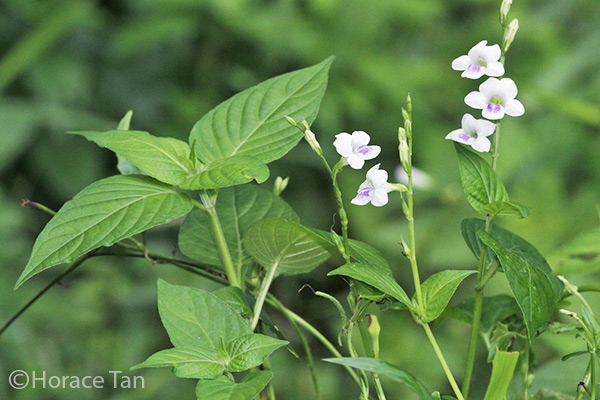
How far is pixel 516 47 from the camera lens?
1.85 meters

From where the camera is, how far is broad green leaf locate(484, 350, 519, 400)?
0.30 meters

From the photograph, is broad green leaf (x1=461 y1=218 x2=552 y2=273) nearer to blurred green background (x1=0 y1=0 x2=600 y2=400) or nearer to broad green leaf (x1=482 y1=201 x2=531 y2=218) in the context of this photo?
broad green leaf (x1=482 y1=201 x2=531 y2=218)

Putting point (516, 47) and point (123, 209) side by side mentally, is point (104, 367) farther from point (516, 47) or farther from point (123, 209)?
point (516, 47)

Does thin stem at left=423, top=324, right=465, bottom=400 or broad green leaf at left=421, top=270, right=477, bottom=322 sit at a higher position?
broad green leaf at left=421, top=270, right=477, bottom=322

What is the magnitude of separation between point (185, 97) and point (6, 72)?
0.42 meters

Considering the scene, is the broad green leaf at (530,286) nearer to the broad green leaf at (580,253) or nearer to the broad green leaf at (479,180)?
the broad green leaf at (479,180)

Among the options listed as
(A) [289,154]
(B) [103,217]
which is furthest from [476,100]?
(A) [289,154]

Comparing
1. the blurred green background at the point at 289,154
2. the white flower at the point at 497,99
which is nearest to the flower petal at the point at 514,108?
the white flower at the point at 497,99

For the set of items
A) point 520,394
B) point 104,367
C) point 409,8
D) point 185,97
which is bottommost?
point 104,367

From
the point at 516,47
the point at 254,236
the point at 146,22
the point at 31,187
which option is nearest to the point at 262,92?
the point at 254,236

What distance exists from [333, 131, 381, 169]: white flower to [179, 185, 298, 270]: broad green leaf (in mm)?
88

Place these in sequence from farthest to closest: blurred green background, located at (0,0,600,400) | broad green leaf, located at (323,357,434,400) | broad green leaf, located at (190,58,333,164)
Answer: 1. blurred green background, located at (0,0,600,400)
2. broad green leaf, located at (190,58,333,164)
3. broad green leaf, located at (323,357,434,400)

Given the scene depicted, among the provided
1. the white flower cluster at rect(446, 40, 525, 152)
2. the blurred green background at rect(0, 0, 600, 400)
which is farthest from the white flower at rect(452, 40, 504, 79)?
the blurred green background at rect(0, 0, 600, 400)

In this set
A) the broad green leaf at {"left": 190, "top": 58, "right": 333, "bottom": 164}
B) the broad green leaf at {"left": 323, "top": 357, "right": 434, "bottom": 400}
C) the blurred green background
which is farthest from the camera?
the blurred green background
